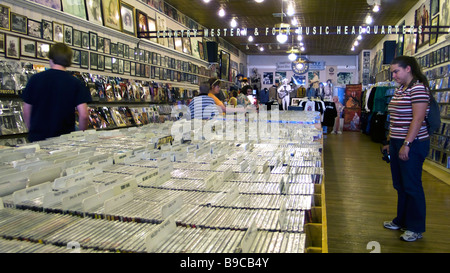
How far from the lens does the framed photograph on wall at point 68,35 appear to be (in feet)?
18.2

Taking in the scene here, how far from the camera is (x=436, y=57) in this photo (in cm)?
715

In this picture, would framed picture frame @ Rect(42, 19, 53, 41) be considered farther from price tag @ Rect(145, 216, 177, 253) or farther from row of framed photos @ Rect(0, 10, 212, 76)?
price tag @ Rect(145, 216, 177, 253)

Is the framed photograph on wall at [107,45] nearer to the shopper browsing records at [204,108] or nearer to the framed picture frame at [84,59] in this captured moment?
the framed picture frame at [84,59]

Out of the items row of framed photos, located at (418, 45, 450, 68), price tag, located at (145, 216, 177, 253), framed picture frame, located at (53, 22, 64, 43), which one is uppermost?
framed picture frame, located at (53, 22, 64, 43)

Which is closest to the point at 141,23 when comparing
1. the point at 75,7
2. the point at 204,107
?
the point at 75,7

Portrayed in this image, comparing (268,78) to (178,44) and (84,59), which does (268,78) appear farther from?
(84,59)

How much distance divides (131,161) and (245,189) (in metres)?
0.83

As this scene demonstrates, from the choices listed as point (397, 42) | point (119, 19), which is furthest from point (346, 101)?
point (119, 19)

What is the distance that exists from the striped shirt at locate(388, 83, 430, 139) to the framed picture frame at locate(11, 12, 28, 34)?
4880mm

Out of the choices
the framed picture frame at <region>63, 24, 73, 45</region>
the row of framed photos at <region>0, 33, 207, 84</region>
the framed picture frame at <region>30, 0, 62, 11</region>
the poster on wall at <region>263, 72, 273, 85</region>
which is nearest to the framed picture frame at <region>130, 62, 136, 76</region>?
the row of framed photos at <region>0, 33, 207, 84</region>

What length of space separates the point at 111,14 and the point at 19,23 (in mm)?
2425

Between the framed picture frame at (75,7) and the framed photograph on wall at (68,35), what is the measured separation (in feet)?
0.84

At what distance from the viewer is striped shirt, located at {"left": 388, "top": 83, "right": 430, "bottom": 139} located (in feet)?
9.41
